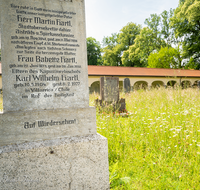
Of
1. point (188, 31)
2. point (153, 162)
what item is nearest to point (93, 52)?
point (188, 31)

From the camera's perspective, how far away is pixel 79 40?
211 cm

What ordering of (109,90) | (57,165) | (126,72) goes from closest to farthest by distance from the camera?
(57,165) → (109,90) → (126,72)

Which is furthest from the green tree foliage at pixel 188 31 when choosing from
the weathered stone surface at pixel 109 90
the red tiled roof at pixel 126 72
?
the weathered stone surface at pixel 109 90

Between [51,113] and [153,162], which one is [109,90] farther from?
[51,113]

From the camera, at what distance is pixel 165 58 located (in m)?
28.4

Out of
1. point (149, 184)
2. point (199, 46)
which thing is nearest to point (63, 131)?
point (149, 184)

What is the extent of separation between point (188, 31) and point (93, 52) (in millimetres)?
22679

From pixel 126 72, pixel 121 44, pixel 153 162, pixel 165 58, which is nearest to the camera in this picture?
pixel 153 162

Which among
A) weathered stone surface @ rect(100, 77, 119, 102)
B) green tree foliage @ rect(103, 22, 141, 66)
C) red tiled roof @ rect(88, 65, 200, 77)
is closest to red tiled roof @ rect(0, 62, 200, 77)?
red tiled roof @ rect(88, 65, 200, 77)

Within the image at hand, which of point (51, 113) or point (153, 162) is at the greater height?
point (51, 113)

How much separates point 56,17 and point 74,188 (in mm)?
1994

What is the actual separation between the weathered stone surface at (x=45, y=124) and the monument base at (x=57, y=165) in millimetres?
71

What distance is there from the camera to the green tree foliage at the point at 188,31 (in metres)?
25.0

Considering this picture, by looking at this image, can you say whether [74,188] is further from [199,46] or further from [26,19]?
[199,46]
